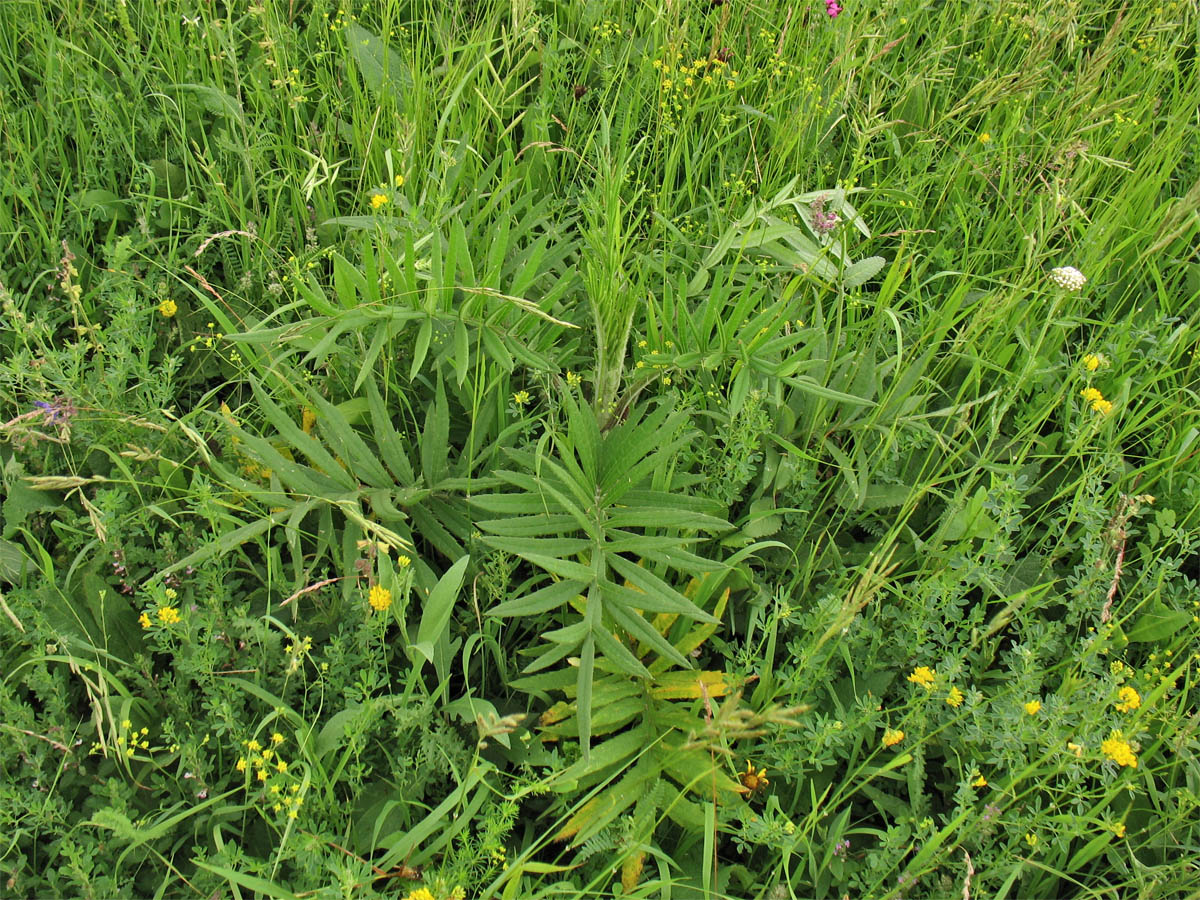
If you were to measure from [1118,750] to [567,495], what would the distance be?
996mm

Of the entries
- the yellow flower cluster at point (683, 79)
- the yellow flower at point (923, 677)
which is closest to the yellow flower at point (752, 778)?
the yellow flower at point (923, 677)

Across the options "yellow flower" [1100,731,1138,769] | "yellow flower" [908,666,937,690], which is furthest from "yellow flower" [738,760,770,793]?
"yellow flower" [1100,731,1138,769]

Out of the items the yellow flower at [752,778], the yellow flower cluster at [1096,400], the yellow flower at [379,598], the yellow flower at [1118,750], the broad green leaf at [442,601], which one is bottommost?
the yellow flower at [752,778]

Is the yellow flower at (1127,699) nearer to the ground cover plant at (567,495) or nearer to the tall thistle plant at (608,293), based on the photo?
the ground cover plant at (567,495)

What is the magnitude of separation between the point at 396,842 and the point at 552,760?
276 millimetres

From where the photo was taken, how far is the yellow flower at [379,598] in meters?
1.45

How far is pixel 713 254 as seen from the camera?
1942 mm

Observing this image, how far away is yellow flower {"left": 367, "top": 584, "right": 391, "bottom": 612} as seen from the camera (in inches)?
57.2

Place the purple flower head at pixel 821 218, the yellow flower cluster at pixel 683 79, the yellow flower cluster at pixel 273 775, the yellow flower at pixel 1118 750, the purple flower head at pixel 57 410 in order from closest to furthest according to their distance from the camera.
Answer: the yellow flower cluster at pixel 273 775 < the yellow flower at pixel 1118 750 < the purple flower head at pixel 57 410 < the purple flower head at pixel 821 218 < the yellow flower cluster at pixel 683 79

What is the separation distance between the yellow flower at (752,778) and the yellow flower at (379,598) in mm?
653

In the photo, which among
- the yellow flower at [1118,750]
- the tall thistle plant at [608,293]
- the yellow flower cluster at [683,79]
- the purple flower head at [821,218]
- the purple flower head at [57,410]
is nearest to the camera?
the yellow flower at [1118,750]

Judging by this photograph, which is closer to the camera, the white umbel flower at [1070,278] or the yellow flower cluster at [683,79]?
the white umbel flower at [1070,278]

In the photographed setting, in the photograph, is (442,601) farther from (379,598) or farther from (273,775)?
(273,775)

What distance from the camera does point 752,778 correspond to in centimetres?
154
